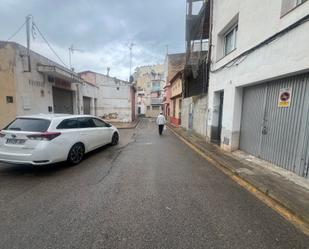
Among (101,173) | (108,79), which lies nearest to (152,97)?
(108,79)

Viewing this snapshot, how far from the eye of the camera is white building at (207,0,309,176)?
4.04 meters

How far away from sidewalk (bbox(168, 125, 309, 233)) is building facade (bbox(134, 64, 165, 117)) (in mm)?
37716

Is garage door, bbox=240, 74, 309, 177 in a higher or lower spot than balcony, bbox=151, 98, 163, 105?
lower

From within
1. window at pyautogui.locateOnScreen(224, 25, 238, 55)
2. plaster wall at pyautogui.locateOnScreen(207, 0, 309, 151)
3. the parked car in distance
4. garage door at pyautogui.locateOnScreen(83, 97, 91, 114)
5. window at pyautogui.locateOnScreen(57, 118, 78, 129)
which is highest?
window at pyautogui.locateOnScreen(224, 25, 238, 55)

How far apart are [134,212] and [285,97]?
4664mm

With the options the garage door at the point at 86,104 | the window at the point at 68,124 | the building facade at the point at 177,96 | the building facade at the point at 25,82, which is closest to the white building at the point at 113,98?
the garage door at the point at 86,104

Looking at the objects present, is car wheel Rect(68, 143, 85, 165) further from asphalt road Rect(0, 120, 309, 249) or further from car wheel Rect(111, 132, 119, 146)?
car wheel Rect(111, 132, 119, 146)

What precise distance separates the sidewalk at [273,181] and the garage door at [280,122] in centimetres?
30

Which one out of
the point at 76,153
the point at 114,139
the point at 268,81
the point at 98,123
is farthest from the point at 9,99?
the point at 268,81

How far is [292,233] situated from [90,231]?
9.31 feet

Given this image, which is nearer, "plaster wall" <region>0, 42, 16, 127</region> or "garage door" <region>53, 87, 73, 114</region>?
"plaster wall" <region>0, 42, 16, 127</region>

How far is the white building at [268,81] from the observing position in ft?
13.3

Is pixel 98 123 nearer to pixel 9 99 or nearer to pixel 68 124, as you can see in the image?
pixel 68 124

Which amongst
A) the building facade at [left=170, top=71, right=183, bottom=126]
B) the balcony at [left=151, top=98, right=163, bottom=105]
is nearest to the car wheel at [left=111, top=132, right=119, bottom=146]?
the building facade at [left=170, top=71, right=183, bottom=126]
